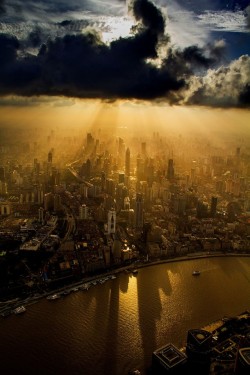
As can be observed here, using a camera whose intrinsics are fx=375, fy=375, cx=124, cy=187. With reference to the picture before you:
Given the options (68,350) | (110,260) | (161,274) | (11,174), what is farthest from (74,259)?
(11,174)

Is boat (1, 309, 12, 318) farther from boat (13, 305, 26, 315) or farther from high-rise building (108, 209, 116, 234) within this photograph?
high-rise building (108, 209, 116, 234)

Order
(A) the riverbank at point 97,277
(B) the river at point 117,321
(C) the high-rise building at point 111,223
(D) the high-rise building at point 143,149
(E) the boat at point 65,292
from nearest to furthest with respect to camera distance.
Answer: (B) the river at point 117,321, (A) the riverbank at point 97,277, (E) the boat at point 65,292, (C) the high-rise building at point 111,223, (D) the high-rise building at point 143,149

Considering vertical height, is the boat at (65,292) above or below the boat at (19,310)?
below

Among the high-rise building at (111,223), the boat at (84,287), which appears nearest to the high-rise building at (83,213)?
the high-rise building at (111,223)

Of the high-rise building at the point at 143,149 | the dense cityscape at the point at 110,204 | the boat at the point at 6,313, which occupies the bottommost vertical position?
the dense cityscape at the point at 110,204

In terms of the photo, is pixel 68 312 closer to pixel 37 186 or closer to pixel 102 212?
pixel 102 212

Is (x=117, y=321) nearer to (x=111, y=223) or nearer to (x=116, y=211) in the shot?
(x=111, y=223)

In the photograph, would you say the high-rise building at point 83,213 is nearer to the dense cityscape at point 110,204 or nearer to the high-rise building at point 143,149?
the dense cityscape at point 110,204

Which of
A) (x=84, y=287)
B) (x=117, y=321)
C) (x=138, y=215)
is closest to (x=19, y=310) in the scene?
(x=84, y=287)
